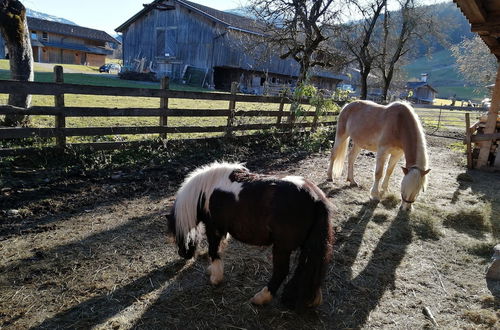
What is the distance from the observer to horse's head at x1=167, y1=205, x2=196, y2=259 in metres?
3.10

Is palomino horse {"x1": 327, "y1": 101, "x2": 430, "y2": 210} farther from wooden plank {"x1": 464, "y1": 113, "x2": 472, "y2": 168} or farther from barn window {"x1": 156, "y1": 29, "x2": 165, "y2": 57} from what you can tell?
barn window {"x1": 156, "y1": 29, "x2": 165, "y2": 57}

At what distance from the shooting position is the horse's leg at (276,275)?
2627 millimetres

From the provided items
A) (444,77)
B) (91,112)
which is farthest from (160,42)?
(444,77)

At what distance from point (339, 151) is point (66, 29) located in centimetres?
6304

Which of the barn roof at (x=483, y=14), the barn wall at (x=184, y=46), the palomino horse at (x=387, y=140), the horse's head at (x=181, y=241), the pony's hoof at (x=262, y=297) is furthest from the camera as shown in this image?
the barn wall at (x=184, y=46)

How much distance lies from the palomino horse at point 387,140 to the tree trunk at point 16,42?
22.6ft

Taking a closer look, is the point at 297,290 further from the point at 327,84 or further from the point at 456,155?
the point at 327,84

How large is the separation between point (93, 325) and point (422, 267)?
343 centimetres

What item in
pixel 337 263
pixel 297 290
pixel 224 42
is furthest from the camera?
pixel 224 42

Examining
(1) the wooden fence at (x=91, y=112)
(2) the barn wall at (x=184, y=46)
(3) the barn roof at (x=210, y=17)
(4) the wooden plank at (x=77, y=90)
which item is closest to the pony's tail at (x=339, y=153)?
(1) the wooden fence at (x=91, y=112)

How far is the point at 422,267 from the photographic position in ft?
12.0

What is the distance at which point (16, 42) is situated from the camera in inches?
272

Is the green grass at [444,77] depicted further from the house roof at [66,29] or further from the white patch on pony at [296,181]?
the white patch on pony at [296,181]

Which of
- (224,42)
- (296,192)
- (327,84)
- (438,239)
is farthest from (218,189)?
(327,84)
